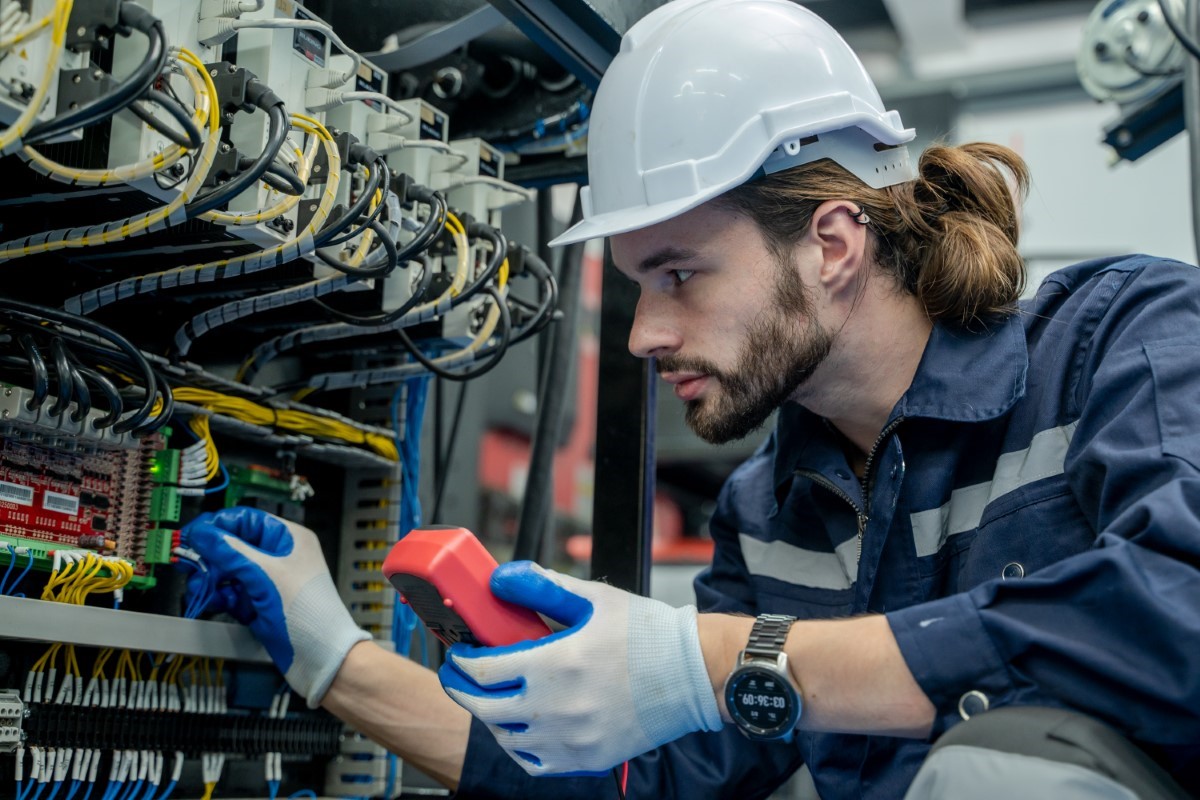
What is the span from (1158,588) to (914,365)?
1.69 ft

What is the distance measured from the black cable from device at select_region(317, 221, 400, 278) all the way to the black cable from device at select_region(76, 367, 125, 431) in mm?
214

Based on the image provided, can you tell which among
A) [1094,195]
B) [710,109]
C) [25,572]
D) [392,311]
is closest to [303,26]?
[392,311]

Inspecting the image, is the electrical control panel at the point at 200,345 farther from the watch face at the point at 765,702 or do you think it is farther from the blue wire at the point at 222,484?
the watch face at the point at 765,702

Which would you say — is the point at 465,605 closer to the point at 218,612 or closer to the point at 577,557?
the point at 218,612

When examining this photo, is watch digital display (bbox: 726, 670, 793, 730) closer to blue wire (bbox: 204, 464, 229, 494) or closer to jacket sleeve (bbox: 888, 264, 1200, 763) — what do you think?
jacket sleeve (bbox: 888, 264, 1200, 763)

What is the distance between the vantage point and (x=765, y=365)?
1228 mm

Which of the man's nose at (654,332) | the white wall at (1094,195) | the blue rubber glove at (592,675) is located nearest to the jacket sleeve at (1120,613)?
the blue rubber glove at (592,675)

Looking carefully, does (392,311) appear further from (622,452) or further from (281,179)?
(622,452)

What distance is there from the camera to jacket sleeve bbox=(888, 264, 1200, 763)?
2.70 feet

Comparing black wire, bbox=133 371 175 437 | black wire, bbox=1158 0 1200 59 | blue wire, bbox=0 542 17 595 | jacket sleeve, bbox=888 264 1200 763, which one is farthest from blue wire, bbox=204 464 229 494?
black wire, bbox=1158 0 1200 59

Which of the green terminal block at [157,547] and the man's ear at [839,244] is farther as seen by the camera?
the man's ear at [839,244]

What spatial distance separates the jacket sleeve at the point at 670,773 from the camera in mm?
1276

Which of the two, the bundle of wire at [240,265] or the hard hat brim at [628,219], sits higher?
the hard hat brim at [628,219]

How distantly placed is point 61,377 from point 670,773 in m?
0.78
